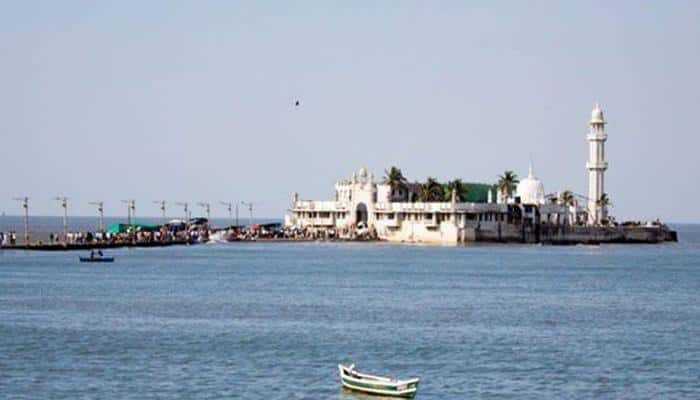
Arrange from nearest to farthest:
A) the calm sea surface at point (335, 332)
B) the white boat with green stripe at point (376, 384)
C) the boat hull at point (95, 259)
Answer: the white boat with green stripe at point (376, 384), the calm sea surface at point (335, 332), the boat hull at point (95, 259)

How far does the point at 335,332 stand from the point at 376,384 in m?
19.4

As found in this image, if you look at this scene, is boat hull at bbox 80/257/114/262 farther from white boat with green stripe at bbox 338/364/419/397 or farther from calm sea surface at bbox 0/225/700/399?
white boat with green stripe at bbox 338/364/419/397

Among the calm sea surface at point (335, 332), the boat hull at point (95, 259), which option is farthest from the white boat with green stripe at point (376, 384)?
the boat hull at point (95, 259)

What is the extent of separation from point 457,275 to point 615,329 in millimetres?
48507

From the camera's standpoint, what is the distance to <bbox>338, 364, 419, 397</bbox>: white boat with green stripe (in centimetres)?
5234

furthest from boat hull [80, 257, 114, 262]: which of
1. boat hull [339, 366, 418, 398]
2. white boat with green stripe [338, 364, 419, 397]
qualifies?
boat hull [339, 366, 418, 398]

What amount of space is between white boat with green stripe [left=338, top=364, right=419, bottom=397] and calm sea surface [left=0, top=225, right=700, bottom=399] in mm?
640

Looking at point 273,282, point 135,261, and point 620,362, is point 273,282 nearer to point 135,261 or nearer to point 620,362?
point 135,261

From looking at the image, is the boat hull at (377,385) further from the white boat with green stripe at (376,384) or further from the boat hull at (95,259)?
the boat hull at (95,259)

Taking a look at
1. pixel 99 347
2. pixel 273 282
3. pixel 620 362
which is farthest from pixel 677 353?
pixel 273 282

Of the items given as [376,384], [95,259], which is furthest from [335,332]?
[95,259]

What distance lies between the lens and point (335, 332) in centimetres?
7262

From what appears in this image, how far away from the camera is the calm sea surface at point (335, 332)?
56031 mm

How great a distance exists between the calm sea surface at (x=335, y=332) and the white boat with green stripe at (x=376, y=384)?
0.64 meters
